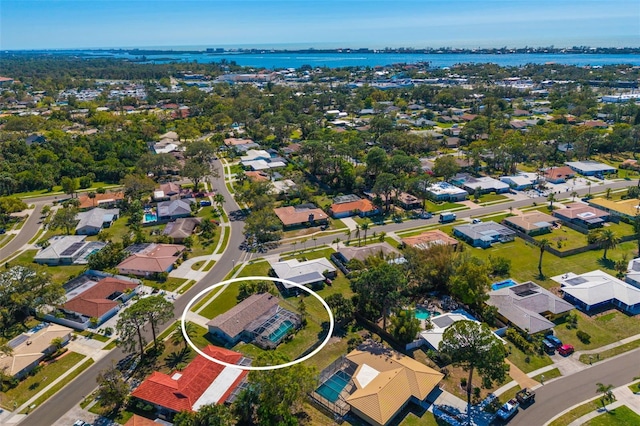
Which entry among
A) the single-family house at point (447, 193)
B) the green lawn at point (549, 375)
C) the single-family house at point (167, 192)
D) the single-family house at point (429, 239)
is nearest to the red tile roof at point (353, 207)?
the single-family house at point (429, 239)

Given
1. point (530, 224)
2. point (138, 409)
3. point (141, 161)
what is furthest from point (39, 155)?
point (530, 224)

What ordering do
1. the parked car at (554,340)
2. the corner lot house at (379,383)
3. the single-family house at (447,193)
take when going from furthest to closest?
the single-family house at (447,193) < the parked car at (554,340) < the corner lot house at (379,383)

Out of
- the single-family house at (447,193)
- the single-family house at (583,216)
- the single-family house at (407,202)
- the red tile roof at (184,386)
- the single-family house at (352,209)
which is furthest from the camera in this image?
the single-family house at (447,193)

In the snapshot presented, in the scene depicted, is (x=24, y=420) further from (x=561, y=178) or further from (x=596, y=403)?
(x=561, y=178)

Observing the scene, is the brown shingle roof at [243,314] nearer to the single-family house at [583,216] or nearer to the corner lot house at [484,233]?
the corner lot house at [484,233]

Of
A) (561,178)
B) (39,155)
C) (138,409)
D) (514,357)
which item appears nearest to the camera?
(138,409)

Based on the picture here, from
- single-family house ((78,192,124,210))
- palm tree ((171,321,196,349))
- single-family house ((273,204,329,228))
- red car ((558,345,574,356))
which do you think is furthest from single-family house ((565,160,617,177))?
single-family house ((78,192,124,210))

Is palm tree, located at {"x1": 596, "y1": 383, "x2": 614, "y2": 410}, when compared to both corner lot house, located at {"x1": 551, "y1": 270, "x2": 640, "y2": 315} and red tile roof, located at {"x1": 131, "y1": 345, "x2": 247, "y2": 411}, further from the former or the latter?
red tile roof, located at {"x1": 131, "y1": 345, "x2": 247, "y2": 411}
